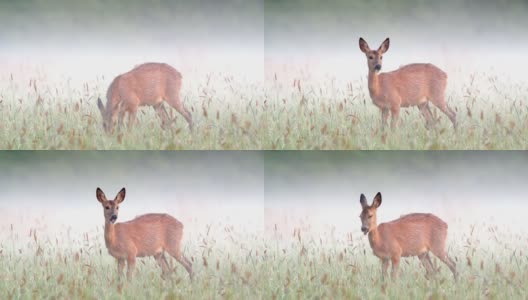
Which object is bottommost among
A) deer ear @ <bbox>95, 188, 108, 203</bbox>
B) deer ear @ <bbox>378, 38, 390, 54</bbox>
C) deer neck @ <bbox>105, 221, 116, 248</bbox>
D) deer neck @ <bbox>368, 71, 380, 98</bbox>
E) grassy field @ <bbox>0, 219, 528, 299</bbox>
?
grassy field @ <bbox>0, 219, 528, 299</bbox>

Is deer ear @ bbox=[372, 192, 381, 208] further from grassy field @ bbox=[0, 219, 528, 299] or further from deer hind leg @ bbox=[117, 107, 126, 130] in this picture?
deer hind leg @ bbox=[117, 107, 126, 130]

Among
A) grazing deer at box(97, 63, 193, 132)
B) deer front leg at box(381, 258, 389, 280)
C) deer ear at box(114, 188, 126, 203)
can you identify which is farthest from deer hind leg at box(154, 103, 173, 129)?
deer front leg at box(381, 258, 389, 280)

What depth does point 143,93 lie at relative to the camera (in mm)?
5398

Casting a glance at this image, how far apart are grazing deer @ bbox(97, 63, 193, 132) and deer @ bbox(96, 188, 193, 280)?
37 cm

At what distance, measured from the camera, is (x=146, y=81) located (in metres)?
5.38

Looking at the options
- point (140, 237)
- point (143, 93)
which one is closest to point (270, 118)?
point (143, 93)

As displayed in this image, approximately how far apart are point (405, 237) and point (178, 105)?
1244 mm

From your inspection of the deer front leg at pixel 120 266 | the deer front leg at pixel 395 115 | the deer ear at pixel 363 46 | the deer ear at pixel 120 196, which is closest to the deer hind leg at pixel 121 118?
the deer ear at pixel 120 196

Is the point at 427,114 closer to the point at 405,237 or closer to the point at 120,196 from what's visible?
the point at 405,237

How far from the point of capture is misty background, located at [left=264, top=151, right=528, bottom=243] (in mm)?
5410

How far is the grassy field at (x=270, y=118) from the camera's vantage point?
17.5 ft

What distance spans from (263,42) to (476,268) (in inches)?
58.5

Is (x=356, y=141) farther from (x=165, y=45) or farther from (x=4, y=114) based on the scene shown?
(x=4, y=114)

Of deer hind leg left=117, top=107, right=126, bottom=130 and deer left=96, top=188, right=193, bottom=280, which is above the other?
deer hind leg left=117, top=107, right=126, bottom=130
